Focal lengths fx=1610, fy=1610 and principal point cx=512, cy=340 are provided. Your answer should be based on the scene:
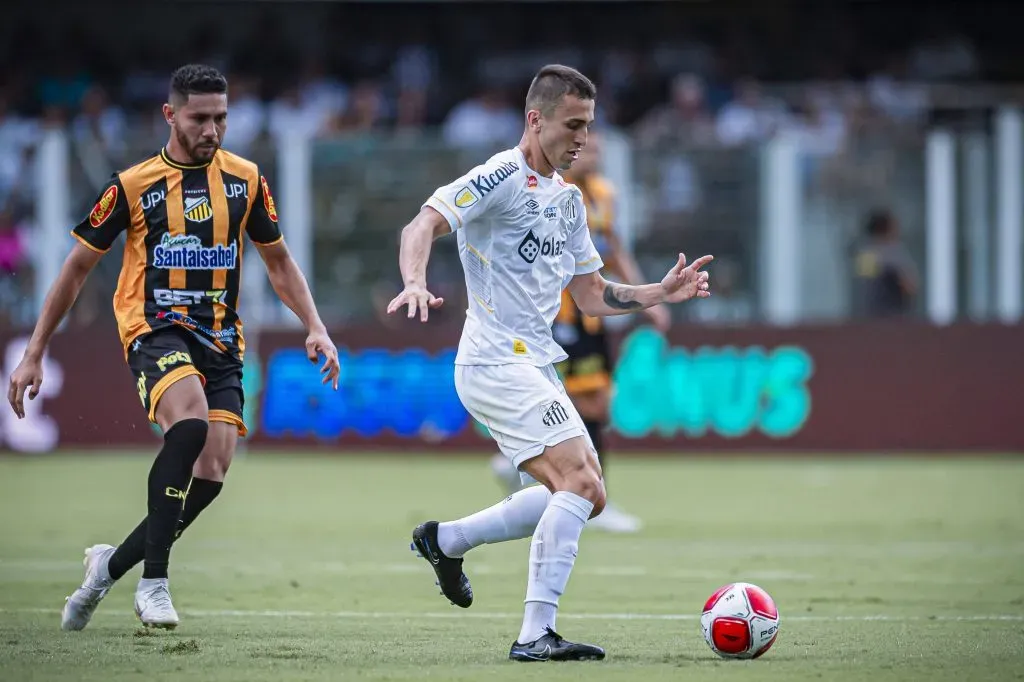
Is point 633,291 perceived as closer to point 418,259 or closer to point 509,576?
point 418,259

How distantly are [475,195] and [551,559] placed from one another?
4.75ft

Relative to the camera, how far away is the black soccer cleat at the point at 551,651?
19.8ft

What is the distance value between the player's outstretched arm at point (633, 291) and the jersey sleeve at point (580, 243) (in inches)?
1.7

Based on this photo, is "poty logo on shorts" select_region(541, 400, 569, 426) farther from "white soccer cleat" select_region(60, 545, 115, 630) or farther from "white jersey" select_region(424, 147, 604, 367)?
"white soccer cleat" select_region(60, 545, 115, 630)

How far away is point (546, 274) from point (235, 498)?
747cm

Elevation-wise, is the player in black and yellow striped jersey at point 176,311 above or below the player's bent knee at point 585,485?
above

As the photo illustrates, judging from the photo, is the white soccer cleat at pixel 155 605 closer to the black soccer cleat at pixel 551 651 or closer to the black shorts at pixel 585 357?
the black soccer cleat at pixel 551 651

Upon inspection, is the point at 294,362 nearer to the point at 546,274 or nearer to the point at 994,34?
the point at 546,274

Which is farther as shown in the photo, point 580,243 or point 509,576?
point 509,576

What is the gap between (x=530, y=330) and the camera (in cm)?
659

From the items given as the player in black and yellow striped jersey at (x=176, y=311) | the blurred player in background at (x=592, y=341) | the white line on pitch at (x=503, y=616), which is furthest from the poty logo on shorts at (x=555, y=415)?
the blurred player in background at (x=592, y=341)

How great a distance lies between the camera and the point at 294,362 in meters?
17.2

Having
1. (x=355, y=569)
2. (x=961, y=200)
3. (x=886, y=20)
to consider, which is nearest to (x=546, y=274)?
(x=355, y=569)

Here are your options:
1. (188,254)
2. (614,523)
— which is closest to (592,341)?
(614,523)
